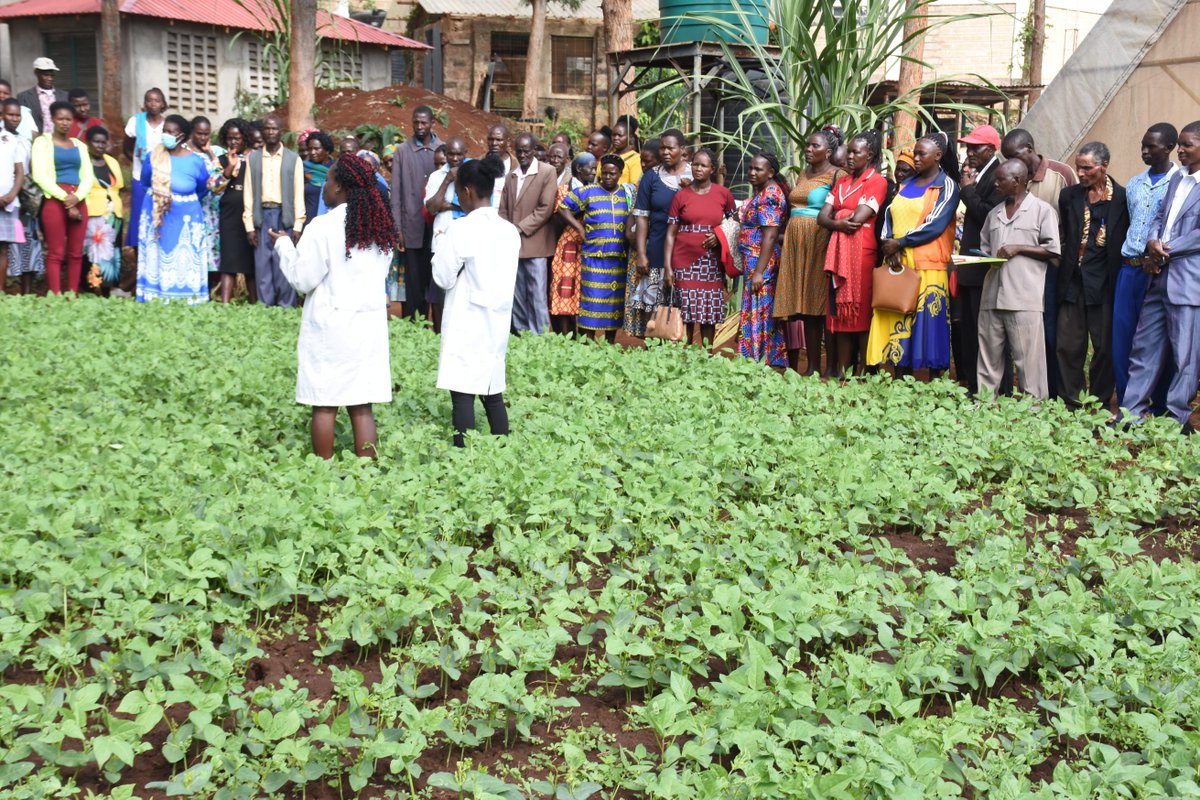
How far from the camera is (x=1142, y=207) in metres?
8.23

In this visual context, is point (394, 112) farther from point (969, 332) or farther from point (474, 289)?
point (474, 289)

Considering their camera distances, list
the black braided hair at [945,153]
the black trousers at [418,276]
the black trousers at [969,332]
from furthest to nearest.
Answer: the black trousers at [418,276]
the black trousers at [969,332]
the black braided hair at [945,153]

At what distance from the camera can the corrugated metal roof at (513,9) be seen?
98.1 ft

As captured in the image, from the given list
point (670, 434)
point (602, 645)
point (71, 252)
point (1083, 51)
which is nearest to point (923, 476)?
point (670, 434)

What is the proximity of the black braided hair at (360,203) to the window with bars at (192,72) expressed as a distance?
19.4 m

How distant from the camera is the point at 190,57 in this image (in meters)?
24.3

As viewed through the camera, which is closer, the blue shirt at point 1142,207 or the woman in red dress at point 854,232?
the blue shirt at point 1142,207

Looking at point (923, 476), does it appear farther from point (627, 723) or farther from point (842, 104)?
point (842, 104)

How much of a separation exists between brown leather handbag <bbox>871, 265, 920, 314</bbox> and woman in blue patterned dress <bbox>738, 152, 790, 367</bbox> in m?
1.23

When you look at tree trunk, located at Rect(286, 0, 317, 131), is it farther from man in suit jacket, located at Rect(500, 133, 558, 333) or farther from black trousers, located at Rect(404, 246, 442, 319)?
man in suit jacket, located at Rect(500, 133, 558, 333)

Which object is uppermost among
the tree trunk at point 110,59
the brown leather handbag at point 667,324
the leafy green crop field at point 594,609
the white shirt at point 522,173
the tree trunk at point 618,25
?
the tree trunk at point 618,25

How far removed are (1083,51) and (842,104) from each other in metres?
2.83

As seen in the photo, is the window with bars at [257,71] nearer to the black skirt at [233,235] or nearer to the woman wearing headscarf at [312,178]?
the black skirt at [233,235]

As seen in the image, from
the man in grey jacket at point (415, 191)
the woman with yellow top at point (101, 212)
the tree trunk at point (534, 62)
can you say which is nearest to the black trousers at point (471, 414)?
the man in grey jacket at point (415, 191)
